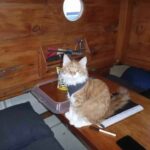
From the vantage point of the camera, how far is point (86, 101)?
1180 mm

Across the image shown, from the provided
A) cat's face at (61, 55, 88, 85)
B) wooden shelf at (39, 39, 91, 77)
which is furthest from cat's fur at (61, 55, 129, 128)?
wooden shelf at (39, 39, 91, 77)

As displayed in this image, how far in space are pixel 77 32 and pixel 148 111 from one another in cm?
98

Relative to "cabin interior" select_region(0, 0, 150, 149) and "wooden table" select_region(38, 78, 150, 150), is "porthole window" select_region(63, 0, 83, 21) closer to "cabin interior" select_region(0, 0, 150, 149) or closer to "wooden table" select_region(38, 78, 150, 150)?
"cabin interior" select_region(0, 0, 150, 149)

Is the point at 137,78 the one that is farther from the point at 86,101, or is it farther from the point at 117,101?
the point at 86,101

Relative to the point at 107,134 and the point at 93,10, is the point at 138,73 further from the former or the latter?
the point at 107,134

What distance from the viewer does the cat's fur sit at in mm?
1145

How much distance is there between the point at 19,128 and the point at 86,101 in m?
0.47

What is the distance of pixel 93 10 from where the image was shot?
1827 mm

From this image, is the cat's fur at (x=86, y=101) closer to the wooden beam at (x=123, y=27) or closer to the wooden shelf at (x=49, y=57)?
the wooden shelf at (x=49, y=57)

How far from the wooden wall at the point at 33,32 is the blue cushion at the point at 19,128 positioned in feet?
0.96

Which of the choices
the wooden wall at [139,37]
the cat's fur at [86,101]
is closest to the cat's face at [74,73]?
the cat's fur at [86,101]

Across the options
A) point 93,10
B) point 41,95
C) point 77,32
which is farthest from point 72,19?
point 41,95

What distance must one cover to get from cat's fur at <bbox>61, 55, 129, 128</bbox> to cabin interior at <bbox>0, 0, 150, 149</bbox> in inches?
18.3

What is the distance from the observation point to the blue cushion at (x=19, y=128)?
112 centimetres
